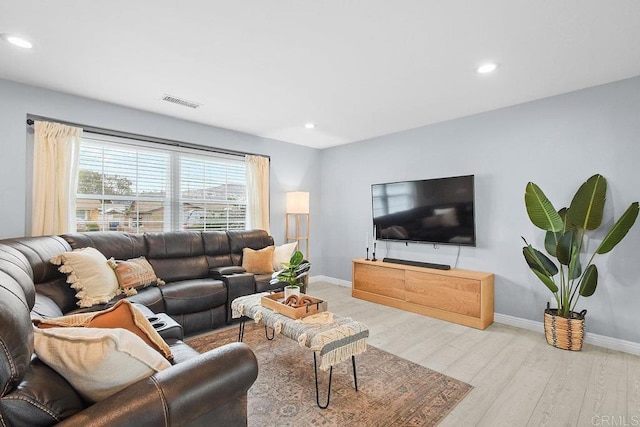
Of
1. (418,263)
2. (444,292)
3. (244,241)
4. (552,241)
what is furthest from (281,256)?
(552,241)

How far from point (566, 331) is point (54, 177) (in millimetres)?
5207

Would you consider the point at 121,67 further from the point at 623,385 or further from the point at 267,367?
the point at 623,385

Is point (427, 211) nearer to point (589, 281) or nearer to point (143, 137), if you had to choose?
point (589, 281)

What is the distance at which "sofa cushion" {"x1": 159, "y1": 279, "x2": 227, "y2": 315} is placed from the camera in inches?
115

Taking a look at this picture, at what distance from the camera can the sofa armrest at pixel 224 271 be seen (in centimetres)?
354

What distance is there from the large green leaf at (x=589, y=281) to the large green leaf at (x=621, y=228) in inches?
7.7

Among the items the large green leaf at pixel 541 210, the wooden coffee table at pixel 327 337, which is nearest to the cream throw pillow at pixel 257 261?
the wooden coffee table at pixel 327 337

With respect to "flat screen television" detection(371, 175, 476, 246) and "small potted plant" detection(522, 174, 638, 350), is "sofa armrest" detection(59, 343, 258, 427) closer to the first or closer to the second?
"small potted plant" detection(522, 174, 638, 350)

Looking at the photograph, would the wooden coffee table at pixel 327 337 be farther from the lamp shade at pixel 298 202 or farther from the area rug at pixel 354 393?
the lamp shade at pixel 298 202

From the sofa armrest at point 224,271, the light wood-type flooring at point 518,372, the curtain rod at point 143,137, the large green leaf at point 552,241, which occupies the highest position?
the curtain rod at point 143,137

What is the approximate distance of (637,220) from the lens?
273 cm

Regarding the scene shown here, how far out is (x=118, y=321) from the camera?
4.50 feet

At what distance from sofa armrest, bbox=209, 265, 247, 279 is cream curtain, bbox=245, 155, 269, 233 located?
113cm

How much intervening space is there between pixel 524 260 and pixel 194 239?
3848mm
